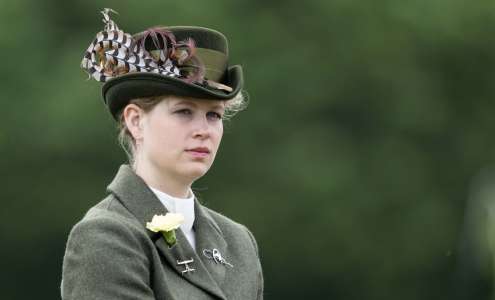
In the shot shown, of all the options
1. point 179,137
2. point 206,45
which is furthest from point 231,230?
point 206,45

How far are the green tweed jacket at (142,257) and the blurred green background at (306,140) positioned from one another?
9418 mm

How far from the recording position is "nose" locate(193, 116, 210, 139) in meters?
4.09

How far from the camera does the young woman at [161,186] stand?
388cm

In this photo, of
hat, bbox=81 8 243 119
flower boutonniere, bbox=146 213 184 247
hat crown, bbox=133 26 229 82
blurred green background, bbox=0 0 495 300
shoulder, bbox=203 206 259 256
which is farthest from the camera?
blurred green background, bbox=0 0 495 300

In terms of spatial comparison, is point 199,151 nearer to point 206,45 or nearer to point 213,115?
point 213,115

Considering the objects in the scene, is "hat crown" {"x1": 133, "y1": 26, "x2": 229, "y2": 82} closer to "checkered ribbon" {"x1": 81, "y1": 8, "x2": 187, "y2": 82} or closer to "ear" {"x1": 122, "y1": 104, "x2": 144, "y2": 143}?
"checkered ribbon" {"x1": 81, "y1": 8, "x2": 187, "y2": 82}

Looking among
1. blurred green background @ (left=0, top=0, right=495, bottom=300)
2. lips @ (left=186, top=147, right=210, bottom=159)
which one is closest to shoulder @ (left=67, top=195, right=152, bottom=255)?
lips @ (left=186, top=147, right=210, bottom=159)

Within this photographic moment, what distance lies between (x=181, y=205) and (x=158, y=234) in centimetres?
17

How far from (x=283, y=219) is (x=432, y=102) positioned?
207 cm

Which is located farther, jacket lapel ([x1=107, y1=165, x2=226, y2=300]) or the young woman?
jacket lapel ([x1=107, y1=165, x2=226, y2=300])

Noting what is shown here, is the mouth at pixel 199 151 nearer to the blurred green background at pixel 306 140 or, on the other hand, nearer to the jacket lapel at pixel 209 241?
the jacket lapel at pixel 209 241

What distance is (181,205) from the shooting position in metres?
4.18

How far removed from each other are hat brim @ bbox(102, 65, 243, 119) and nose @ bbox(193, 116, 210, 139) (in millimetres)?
69

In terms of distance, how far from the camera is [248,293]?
4.21 m
